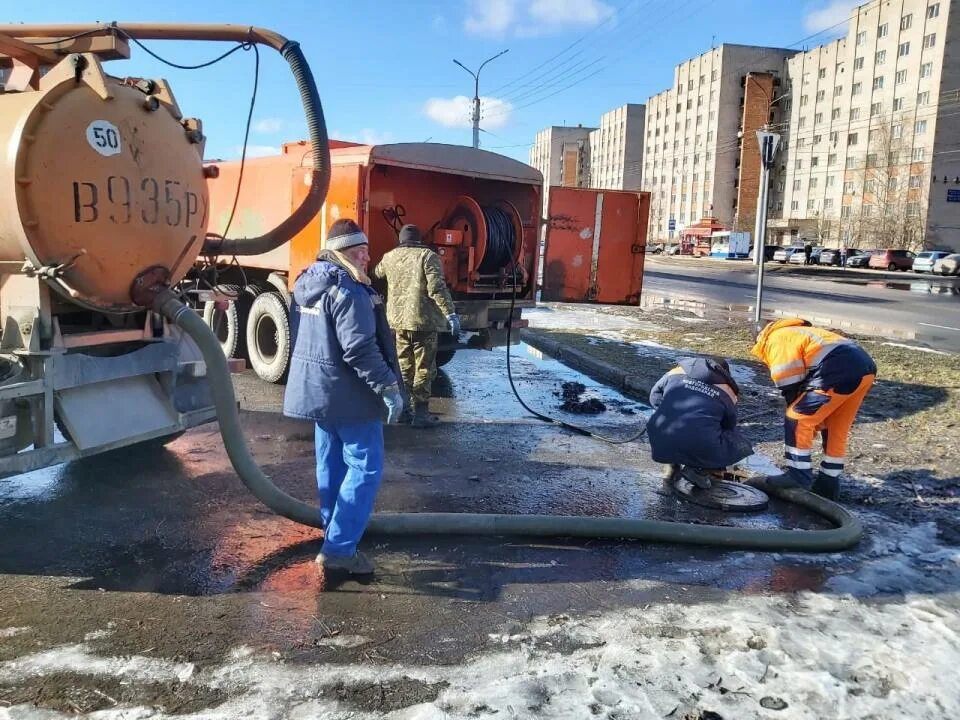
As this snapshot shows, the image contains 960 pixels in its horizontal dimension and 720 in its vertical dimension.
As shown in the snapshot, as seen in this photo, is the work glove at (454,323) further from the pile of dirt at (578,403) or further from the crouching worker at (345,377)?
the crouching worker at (345,377)

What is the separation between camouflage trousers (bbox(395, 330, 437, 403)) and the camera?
23.2 feet

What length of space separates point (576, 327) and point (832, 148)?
75.8 metres

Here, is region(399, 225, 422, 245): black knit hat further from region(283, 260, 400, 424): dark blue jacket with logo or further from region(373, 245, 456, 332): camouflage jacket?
region(283, 260, 400, 424): dark blue jacket with logo

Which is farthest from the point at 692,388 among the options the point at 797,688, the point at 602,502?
the point at 797,688

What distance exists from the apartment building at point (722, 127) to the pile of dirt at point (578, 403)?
257 ft

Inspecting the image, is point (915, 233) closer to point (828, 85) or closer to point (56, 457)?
point (828, 85)

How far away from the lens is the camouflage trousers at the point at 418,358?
7.08 m

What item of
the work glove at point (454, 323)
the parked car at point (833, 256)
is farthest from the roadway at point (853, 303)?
the parked car at point (833, 256)

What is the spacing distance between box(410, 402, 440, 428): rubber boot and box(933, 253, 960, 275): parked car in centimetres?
4215

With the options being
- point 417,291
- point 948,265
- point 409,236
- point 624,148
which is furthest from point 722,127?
point 417,291

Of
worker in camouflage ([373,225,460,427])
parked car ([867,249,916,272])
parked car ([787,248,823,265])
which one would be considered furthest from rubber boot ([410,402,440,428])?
parked car ([787,248,823,265])

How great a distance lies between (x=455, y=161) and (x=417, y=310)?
5.89ft

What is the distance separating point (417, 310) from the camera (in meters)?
6.93

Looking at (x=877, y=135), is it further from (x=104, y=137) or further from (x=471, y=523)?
(x=104, y=137)
